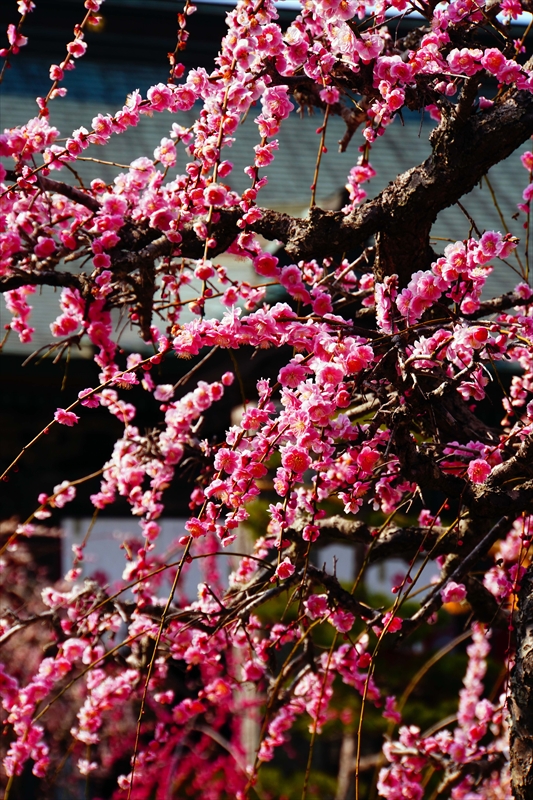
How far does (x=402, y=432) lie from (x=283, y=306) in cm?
41

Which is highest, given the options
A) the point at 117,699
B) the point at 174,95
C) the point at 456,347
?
the point at 174,95

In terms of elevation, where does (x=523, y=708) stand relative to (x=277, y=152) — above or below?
below

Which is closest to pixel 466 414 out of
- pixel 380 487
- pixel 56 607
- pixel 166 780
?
pixel 380 487

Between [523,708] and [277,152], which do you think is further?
[277,152]

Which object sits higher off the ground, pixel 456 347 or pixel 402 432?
pixel 456 347

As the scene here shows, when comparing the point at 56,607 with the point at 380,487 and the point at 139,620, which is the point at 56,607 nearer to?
the point at 139,620

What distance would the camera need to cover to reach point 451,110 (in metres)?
2.21

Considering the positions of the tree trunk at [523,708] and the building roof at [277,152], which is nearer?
the tree trunk at [523,708]

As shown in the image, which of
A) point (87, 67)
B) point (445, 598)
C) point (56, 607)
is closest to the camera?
point (445, 598)

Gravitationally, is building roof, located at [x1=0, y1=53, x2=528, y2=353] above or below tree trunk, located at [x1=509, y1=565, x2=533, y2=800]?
above

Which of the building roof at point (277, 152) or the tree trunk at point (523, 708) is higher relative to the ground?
the building roof at point (277, 152)

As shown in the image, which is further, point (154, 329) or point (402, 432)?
point (154, 329)

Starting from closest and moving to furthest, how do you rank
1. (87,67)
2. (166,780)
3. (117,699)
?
(117,699)
(166,780)
(87,67)

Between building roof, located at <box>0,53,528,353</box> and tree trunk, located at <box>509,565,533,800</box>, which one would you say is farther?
building roof, located at <box>0,53,528,353</box>
